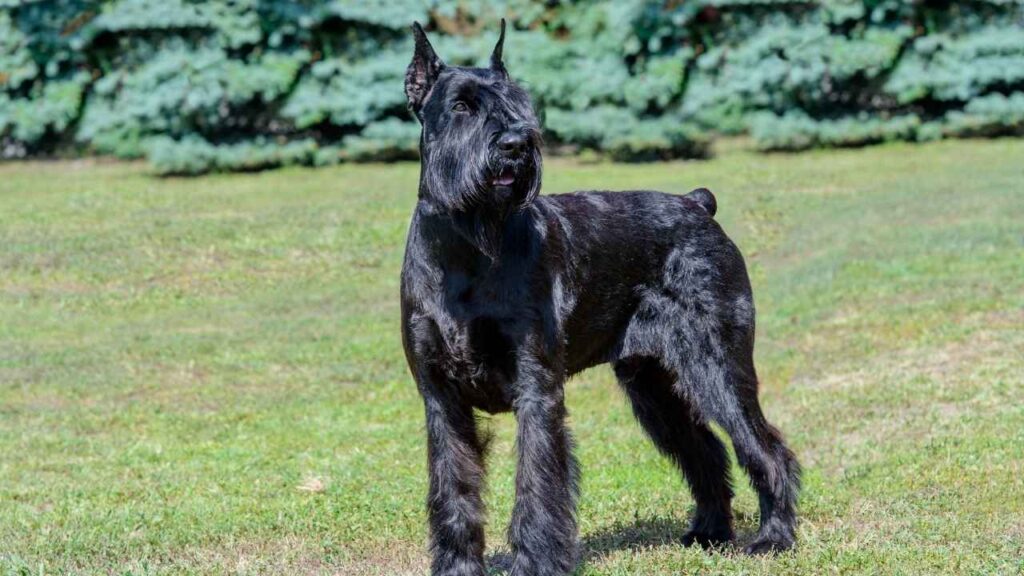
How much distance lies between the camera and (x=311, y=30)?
813 inches

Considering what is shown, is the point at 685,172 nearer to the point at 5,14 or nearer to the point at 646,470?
the point at 5,14

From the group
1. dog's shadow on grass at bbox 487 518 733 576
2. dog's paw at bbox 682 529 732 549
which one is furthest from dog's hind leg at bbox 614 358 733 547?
dog's shadow on grass at bbox 487 518 733 576

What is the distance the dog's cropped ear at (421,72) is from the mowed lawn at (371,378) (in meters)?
1.49

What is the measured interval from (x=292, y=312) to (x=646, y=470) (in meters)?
6.46

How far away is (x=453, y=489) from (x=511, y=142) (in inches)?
59.3

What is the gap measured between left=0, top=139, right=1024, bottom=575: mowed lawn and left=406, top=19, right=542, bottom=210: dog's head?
1270 mm

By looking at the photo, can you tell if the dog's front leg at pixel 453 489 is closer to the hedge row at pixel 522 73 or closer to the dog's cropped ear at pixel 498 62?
the dog's cropped ear at pixel 498 62

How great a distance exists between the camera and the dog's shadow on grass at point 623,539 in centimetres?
626

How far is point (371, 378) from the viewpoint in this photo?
37.3 ft

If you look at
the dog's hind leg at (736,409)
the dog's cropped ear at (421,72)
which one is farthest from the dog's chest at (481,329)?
the dog's hind leg at (736,409)

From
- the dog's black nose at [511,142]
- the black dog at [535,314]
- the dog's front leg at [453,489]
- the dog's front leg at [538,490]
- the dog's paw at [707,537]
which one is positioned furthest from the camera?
the dog's paw at [707,537]

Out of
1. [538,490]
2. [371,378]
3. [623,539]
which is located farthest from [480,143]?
[371,378]

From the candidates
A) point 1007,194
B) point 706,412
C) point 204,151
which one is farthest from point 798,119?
point 706,412

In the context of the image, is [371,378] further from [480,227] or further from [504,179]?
[504,179]
